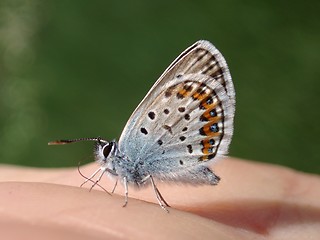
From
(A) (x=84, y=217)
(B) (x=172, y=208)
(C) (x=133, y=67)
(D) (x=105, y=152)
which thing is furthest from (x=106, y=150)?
(C) (x=133, y=67)

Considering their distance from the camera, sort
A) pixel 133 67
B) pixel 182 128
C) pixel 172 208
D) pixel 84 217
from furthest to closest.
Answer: pixel 133 67, pixel 182 128, pixel 172 208, pixel 84 217

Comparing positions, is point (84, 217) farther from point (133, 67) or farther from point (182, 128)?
point (133, 67)

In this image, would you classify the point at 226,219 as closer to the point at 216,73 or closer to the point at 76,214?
the point at 216,73

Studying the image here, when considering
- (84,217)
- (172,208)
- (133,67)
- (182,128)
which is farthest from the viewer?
(133,67)

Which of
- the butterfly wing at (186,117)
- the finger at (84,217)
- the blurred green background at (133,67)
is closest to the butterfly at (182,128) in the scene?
the butterfly wing at (186,117)

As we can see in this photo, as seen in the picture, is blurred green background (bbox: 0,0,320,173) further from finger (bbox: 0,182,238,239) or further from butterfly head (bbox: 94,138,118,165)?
finger (bbox: 0,182,238,239)

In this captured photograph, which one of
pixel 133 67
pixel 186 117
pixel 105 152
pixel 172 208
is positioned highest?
pixel 186 117

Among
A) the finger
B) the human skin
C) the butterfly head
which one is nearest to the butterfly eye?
the butterfly head
